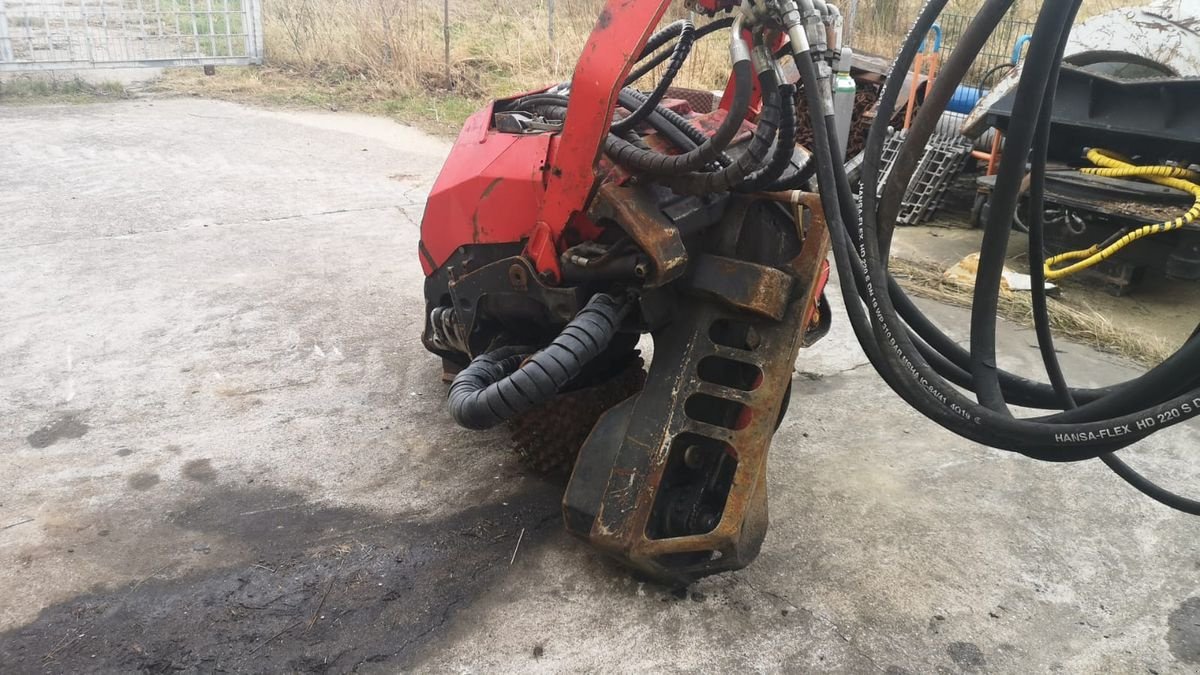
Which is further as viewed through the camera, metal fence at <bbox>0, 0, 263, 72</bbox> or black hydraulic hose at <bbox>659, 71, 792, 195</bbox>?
metal fence at <bbox>0, 0, 263, 72</bbox>

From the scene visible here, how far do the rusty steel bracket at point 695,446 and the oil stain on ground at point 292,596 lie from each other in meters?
0.37

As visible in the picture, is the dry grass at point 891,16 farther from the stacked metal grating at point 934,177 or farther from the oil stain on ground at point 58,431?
the oil stain on ground at point 58,431

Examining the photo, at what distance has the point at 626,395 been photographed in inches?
105

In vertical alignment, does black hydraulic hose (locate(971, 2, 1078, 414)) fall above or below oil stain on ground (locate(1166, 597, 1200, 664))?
above

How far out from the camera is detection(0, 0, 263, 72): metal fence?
846 centimetres

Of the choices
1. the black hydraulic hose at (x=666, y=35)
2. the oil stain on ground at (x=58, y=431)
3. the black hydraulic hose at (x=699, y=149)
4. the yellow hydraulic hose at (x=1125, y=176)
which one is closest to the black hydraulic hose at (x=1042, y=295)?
the black hydraulic hose at (x=699, y=149)

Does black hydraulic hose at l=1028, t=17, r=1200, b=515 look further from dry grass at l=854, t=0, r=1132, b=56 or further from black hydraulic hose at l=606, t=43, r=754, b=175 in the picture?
dry grass at l=854, t=0, r=1132, b=56

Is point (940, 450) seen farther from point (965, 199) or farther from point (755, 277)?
point (965, 199)

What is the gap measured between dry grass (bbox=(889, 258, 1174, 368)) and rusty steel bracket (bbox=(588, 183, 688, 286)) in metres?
2.33

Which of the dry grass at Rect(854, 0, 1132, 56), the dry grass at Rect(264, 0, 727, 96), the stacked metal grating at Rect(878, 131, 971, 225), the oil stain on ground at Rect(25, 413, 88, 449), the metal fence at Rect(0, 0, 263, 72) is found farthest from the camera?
the dry grass at Rect(854, 0, 1132, 56)

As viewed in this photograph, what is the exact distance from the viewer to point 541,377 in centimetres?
202

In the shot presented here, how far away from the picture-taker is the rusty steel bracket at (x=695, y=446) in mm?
2104

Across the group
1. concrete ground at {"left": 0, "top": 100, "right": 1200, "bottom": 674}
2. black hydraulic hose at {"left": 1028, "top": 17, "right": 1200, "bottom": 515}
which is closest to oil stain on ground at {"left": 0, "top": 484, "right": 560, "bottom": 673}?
concrete ground at {"left": 0, "top": 100, "right": 1200, "bottom": 674}

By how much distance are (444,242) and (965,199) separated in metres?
4.80
